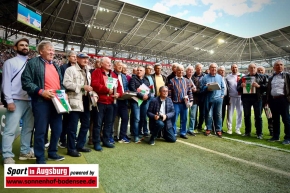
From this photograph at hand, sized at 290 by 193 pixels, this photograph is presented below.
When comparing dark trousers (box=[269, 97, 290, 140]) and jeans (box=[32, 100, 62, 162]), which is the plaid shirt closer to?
dark trousers (box=[269, 97, 290, 140])

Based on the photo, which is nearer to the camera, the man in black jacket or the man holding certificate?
the man in black jacket

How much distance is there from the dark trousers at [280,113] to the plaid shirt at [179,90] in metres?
1.92

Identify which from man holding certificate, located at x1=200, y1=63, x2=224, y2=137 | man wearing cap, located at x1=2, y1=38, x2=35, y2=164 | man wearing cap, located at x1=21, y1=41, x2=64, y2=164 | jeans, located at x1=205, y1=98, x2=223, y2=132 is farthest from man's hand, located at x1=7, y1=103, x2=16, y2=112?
jeans, located at x1=205, y1=98, x2=223, y2=132

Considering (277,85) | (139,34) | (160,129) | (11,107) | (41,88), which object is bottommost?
(160,129)

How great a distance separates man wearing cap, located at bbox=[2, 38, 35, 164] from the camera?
2580 mm

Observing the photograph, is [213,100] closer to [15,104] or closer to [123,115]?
[123,115]

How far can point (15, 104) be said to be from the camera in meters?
2.67

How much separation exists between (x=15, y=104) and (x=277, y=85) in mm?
5191

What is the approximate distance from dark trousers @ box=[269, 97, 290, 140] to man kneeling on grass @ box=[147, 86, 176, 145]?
2392 mm

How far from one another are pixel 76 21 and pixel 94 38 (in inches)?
177

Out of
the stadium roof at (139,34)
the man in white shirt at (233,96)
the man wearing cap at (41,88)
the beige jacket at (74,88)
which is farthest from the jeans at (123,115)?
the stadium roof at (139,34)

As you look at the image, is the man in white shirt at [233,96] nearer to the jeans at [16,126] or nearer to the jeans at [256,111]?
the jeans at [256,111]

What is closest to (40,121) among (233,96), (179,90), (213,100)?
(179,90)

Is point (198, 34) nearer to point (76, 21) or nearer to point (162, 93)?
point (76, 21)
